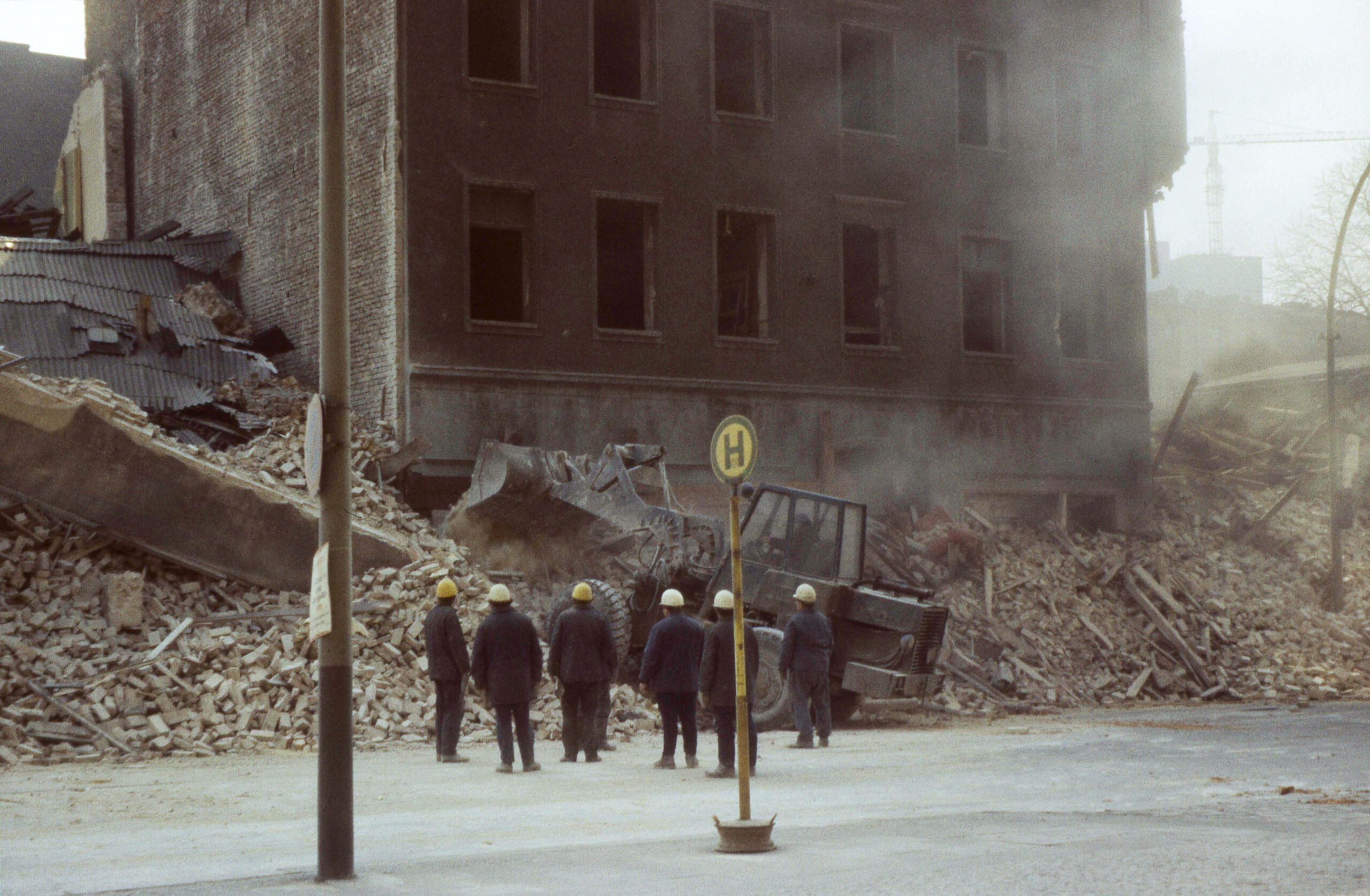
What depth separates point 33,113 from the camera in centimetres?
4156

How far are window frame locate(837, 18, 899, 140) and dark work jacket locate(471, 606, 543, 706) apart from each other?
17455 millimetres

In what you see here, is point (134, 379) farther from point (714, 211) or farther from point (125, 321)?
point (714, 211)

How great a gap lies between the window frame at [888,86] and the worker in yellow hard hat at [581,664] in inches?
663

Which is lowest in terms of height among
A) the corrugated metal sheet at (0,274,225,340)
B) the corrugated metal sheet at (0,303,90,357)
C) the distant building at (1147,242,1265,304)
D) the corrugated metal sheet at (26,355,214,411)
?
the corrugated metal sheet at (26,355,214,411)

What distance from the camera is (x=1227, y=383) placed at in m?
46.9

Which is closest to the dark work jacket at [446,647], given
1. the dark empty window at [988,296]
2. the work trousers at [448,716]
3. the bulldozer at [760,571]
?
the work trousers at [448,716]

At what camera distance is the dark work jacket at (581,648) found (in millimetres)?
14719

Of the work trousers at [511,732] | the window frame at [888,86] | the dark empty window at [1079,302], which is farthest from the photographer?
the dark empty window at [1079,302]

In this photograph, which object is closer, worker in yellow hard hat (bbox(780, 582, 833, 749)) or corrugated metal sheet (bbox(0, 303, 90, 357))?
worker in yellow hard hat (bbox(780, 582, 833, 749))

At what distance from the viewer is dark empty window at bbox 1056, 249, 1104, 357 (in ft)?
107

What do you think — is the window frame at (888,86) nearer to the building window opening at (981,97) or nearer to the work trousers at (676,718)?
the building window opening at (981,97)

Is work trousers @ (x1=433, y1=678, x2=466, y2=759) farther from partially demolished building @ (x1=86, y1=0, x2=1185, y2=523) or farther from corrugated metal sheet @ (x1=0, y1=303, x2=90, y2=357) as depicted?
corrugated metal sheet @ (x1=0, y1=303, x2=90, y2=357)

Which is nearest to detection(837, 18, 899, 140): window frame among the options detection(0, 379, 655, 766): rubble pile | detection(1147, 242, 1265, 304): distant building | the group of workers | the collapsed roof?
the collapsed roof


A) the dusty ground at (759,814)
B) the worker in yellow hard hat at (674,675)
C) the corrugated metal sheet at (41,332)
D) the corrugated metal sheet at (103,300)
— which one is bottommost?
the dusty ground at (759,814)
